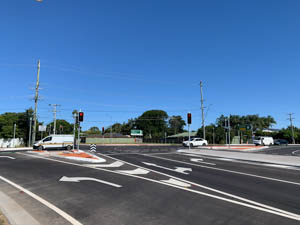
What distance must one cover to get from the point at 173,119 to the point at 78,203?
11188cm

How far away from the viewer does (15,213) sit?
5066 mm

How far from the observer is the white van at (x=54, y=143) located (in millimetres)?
28141

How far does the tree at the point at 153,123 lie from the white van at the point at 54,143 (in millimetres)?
78468

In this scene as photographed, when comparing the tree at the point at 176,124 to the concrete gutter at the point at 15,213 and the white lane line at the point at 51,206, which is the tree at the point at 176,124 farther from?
the concrete gutter at the point at 15,213

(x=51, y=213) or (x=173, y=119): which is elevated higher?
(x=173, y=119)

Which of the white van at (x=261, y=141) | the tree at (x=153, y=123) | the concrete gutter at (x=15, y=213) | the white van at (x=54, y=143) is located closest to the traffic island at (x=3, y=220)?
the concrete gutter at (x=15, y=213)

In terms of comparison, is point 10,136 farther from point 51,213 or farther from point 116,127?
point 116,127

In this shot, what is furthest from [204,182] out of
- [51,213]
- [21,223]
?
[21,223]

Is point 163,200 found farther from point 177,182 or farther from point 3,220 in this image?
point 3,220

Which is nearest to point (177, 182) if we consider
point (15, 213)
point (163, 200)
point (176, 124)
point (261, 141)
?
point (163, 200)

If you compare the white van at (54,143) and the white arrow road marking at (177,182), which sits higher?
the white van at (54,143)

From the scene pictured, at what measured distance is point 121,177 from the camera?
9.70 m

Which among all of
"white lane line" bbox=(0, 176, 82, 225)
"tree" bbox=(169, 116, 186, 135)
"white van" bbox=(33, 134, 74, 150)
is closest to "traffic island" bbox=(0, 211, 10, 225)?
"white lane line" bbox=(0, 176, 82, 225)

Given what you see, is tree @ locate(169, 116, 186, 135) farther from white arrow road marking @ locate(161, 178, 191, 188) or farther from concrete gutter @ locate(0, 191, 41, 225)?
concrete gutter @ locate(0, 191, 41, 225)
